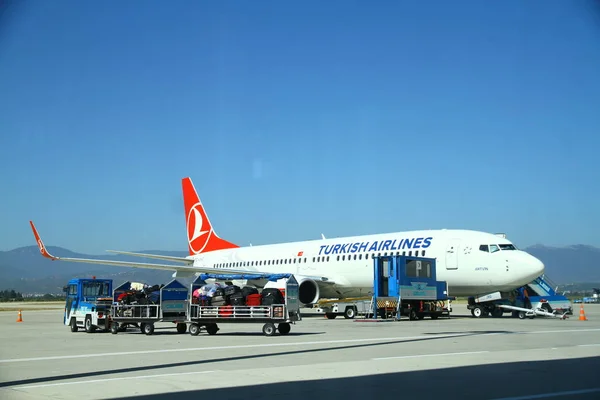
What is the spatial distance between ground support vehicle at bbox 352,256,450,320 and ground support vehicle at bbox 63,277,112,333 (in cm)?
1115

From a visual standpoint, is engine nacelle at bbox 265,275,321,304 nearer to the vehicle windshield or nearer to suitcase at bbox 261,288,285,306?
the vehicle windshield

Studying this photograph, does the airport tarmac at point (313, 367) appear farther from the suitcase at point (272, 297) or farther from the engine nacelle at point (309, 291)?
the engine nacelle at point (309, 291)

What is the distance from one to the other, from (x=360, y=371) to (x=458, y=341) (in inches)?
257

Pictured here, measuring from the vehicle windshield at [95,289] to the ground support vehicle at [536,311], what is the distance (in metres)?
16.9

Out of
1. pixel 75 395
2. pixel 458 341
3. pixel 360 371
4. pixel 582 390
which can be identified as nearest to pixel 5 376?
pixel 75 395

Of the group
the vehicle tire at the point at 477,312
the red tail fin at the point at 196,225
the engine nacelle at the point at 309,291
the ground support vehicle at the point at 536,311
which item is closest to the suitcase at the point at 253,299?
the engine nacelle at the point at 309,291

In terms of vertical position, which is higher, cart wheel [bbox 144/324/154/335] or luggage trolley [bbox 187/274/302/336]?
luggage trolley [bbox 187/274/302/336]

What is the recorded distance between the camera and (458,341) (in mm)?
16859

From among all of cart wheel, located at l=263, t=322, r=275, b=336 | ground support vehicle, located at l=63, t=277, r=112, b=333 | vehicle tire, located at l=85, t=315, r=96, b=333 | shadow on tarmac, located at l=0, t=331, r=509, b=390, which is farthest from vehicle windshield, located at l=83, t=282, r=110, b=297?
shadow on tarmac, located at l=0, t=331, r=509, b=390

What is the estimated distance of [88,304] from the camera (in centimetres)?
2378

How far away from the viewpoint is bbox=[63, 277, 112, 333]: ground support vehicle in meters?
23.4

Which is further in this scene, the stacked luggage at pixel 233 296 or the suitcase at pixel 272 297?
the stacked luggage at pixel 233 296

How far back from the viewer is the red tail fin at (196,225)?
48.3 metres

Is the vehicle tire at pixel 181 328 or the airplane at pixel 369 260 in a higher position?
the airplane at pixel 369 260
